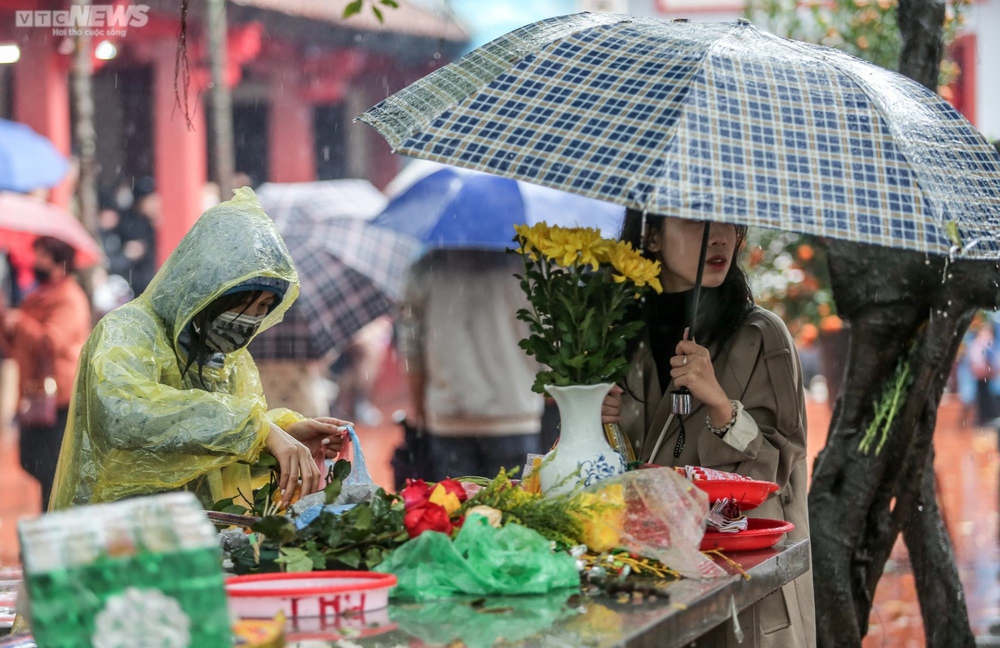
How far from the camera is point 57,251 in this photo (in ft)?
26.3

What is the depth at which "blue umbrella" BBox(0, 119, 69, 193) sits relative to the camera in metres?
9.81

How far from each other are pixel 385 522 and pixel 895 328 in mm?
2633

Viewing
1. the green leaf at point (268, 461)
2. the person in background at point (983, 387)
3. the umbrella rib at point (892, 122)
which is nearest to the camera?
the umbrella rib at point (892, 122)

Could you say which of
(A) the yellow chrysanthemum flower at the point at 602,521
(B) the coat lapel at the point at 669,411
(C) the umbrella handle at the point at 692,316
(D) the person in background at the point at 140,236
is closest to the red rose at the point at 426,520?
(A) the yellow chrysanthemum flower at the point at 602,521

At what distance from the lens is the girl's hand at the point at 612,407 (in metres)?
3.37

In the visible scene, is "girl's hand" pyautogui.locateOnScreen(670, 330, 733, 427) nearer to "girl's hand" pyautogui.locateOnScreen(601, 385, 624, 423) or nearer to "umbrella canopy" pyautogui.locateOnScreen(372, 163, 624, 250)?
"girl's hand" pyautogui.locateOnScreen(601, 385, 624, 423)

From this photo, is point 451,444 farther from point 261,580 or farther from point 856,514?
point 261,580

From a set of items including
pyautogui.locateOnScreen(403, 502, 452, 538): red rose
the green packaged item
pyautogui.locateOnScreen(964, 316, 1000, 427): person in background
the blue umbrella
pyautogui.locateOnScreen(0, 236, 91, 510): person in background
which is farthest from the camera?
pyautogui.locateOnScreen(964, 316, 1000, 427): person in background

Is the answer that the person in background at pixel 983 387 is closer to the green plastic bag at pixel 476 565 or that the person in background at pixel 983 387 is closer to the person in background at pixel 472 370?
the person in background at pixel 472 370

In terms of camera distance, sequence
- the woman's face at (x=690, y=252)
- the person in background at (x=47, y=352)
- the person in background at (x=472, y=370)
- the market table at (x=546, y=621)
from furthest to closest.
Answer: the person in background at (x=47, y=352)
the person in background at (x=472, y=370)
the woman's face at (x=690, y=252)
the market table at (x=546, y=621)

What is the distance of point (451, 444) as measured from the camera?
6727 mm

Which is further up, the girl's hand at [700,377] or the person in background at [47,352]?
the girl's hand at [700,377]

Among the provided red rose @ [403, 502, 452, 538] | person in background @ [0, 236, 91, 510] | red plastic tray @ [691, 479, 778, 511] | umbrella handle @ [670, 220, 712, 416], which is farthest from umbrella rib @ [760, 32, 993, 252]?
person in background @ [0, 236, 91, 510]

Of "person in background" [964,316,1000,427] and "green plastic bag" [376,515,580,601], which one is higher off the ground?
"green plastic bag" [376,515,580,601]
